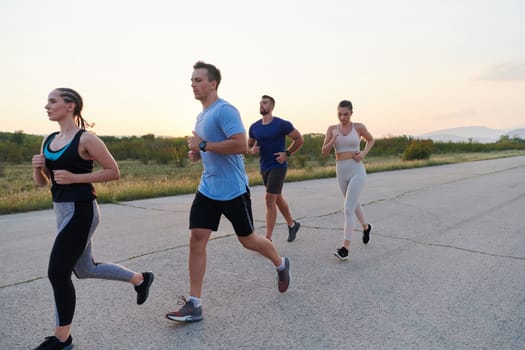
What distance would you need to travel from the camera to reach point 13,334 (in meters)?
3.21

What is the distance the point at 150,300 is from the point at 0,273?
6.66 feet

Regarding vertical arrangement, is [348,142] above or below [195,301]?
above

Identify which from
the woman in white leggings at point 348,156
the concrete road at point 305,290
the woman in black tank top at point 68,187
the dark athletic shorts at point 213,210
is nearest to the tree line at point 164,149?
the concrete road at point 305,290

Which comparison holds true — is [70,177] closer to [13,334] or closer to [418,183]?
[13,334]

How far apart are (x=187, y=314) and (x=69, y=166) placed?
1.42 m

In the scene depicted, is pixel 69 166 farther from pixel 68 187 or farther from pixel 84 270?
pixel 84 270

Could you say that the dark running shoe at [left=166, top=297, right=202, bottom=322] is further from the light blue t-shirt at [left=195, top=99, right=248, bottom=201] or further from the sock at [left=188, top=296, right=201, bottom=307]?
the light blue t-shirt at [left=195, top=99, right=248, bottom=201]

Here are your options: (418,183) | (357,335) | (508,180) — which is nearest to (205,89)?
(357,335)

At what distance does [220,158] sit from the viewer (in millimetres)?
3406

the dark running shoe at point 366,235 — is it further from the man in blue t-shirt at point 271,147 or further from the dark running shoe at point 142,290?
the dark running shoe at point 142,290

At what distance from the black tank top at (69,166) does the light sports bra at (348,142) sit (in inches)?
127

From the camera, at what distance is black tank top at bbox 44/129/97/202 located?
289cm

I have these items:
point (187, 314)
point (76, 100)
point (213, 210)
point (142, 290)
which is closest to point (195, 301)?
point (187, 314)

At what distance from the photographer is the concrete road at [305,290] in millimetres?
3152
